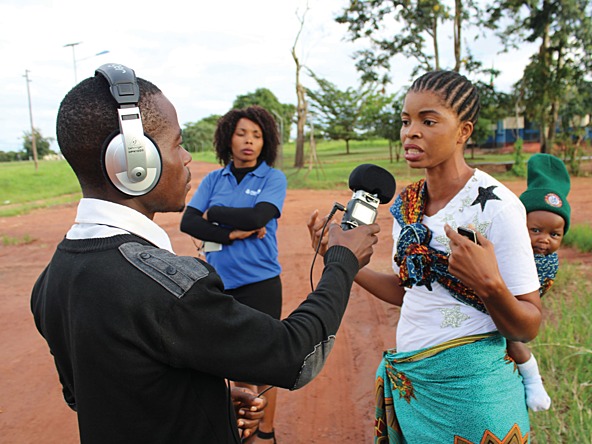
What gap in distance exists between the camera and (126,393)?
1200 millimetres

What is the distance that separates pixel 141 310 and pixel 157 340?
0.26 ft

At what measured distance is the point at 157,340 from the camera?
1149mm

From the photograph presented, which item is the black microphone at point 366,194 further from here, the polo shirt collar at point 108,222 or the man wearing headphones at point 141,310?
the polo shirt collar at point 108,222

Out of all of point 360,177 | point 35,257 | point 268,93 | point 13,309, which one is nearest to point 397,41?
point 35,257

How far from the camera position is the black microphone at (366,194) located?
1695mm

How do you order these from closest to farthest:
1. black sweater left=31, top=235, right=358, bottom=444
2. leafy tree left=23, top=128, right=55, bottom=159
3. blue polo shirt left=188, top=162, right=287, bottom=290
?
black sweater left=31, top=235, right=358, bottom=444 < blue polo shirt left=188, top=162, right=287, bottom=290 < leafy tree left=23, top=128, right=55, bottom=159

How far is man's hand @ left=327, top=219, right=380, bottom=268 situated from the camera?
1554mm

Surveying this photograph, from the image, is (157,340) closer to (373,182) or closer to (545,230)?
(373,182)

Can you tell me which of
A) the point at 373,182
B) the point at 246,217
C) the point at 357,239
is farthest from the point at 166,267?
the point at 246,217

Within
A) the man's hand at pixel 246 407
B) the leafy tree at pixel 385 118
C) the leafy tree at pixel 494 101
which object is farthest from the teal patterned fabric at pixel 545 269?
the leafy tree at pixel 494 101

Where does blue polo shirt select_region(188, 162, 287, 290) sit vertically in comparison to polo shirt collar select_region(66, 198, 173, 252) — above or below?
below

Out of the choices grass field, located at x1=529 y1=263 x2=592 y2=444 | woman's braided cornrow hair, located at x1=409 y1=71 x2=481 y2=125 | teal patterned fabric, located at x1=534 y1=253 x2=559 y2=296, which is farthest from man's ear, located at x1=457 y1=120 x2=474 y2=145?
grass field, located at x1=529 y1=263 x2=592 y2=444

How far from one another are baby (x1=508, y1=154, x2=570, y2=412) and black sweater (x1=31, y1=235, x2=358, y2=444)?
1170 mm

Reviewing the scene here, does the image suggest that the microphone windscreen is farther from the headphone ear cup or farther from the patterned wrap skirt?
the headphone ear cup
